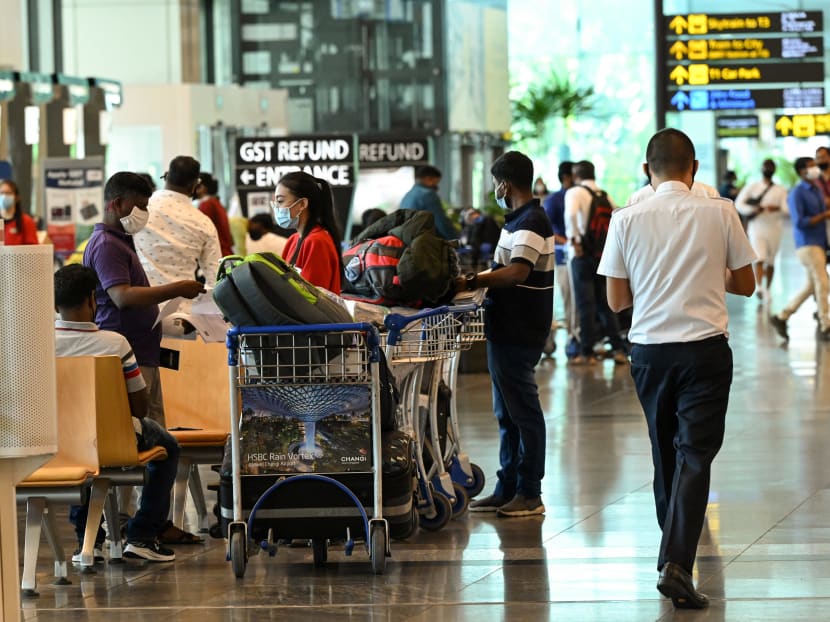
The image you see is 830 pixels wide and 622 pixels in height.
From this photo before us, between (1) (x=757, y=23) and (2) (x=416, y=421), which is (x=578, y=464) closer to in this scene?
(2) (x=416, y=421)

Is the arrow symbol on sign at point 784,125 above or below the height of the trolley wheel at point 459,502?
above

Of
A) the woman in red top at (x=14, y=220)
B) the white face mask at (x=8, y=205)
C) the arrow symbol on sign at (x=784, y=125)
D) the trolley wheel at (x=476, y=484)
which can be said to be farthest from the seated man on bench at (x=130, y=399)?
the arrow symbol on sign at (x=784, y=125)

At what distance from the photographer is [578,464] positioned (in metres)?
8.82

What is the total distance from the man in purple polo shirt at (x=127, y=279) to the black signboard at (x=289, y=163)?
740 centimetres

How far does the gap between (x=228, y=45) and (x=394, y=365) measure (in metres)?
27.2

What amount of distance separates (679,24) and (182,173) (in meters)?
10.4

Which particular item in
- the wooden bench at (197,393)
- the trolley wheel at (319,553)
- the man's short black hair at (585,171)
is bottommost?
the trolley wheel at (319,553)

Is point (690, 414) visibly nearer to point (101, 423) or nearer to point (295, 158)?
point (101, 423)

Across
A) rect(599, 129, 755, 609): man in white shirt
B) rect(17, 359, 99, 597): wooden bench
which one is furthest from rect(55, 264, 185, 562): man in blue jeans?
rect(599, 129, 755, 609): man in white shirt

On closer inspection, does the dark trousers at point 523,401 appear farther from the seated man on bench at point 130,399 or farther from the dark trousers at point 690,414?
the dark trousers at point 690,414

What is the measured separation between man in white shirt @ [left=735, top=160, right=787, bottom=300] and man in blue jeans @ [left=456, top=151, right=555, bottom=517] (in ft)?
42.6

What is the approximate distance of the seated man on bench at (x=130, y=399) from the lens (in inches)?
247

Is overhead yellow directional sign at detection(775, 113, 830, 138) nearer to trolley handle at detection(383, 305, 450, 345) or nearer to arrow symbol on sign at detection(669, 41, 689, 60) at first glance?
arrow symbol on sign at detection(669, 41, 689, 60)

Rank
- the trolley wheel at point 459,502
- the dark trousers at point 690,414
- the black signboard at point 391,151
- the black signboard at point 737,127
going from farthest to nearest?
the black signboard at point 737,127
the black signboard at point 391,151
the trolley wheel at point 459,502
the dark trousers at point 690,414
